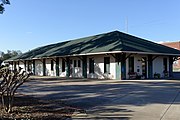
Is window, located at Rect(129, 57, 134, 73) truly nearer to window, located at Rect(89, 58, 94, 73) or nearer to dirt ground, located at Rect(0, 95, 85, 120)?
window, located at Rect(89, 58, 94, 73)

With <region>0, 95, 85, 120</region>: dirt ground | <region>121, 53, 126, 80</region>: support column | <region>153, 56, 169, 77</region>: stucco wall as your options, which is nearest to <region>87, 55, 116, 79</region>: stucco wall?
<region>121, 53, 126, 80</region>: support column

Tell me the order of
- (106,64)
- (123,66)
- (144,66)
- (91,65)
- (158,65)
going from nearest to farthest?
1. (123,66)
2. (106,64)
3. (144,66)
4. (91,65)
5. (158,65)

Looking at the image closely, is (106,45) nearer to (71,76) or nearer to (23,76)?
(71,76)

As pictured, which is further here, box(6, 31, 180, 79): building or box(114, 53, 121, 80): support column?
box(6, 31, 180, 79): building

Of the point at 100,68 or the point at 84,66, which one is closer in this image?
the point at 100,68

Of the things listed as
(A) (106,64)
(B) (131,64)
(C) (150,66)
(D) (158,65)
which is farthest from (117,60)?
(D) (158,65)

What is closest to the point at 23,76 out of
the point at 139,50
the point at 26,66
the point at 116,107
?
the point at 116,107

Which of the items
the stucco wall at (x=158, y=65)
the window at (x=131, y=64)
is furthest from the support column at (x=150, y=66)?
the window at (x=131, y=64)

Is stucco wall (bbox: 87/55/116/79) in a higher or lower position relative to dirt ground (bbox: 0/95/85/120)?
higher

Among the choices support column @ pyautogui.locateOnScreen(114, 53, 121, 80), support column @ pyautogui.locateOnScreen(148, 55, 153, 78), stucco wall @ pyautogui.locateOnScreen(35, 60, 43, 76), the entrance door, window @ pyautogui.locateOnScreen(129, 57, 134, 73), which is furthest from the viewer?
stucco wall @ pyautogui.locateOnScreen(35, 60, 43, 76)

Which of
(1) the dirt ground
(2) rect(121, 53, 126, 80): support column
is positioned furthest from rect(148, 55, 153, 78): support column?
(1) the dirt ground

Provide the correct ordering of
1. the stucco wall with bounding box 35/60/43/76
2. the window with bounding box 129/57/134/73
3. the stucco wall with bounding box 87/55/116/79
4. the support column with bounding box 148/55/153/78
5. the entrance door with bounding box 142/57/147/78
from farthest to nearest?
the stucco wall with bounding box 35/60/43/76
the support column with bounding box 148/55/153/78
the entrance door with bounding box 142/57/147/78
the window with bounding box 129/57/134/73
the stucco wall with bounding box 87/55/116/79

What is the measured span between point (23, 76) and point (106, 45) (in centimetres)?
2052

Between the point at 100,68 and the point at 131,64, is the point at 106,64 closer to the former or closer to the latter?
the point at 100,68
